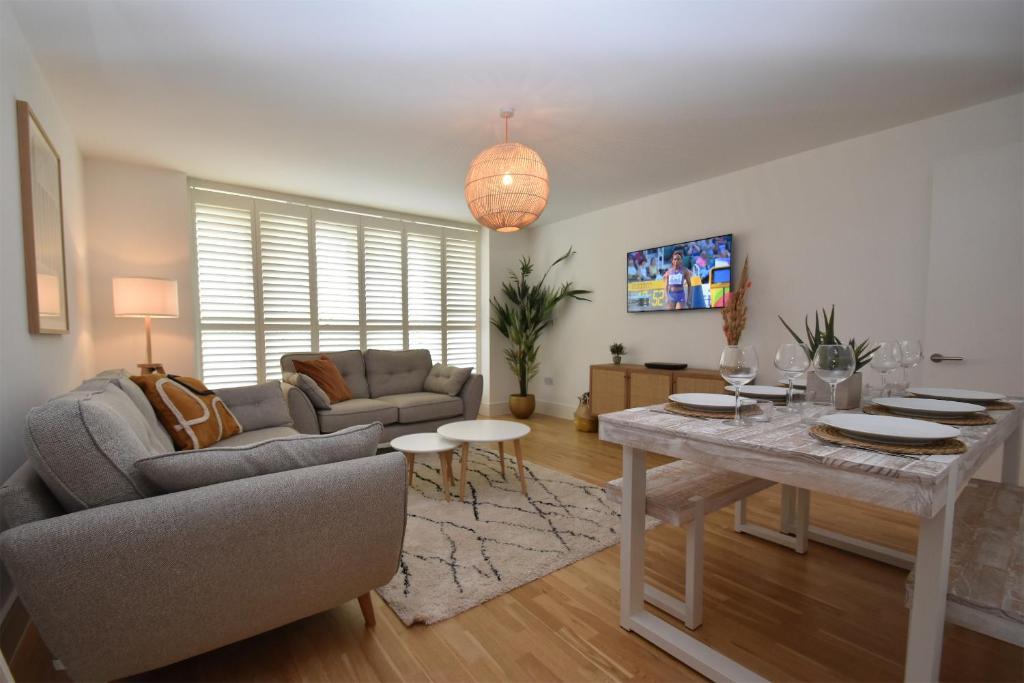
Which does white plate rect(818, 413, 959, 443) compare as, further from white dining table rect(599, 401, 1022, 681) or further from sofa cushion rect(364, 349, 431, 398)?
sofa cushion rect(364, 349, 431, 398)

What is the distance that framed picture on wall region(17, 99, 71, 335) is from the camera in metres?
1.85

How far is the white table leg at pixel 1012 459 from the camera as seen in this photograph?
1766 mm

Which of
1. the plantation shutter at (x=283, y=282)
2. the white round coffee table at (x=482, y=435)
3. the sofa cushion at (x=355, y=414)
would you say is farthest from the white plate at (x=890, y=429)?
the plantation shutter at (x=283, y=282)

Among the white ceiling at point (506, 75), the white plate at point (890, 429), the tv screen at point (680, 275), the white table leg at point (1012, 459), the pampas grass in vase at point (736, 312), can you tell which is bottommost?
the white table leg at point (1012, 459)

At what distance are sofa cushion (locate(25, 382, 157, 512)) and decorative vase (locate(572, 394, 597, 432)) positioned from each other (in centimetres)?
379

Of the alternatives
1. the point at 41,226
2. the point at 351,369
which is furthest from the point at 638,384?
the point at 41,226

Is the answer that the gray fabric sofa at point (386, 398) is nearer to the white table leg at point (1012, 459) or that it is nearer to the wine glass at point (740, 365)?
the wine glass at point (740, 365)

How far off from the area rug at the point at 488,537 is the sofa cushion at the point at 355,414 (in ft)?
2.11

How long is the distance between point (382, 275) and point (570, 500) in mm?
3274

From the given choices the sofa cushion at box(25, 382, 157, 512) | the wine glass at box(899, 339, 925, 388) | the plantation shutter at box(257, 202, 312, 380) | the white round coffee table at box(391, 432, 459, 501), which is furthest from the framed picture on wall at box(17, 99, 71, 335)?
the wine glass at box(899, 339, 925, 388)

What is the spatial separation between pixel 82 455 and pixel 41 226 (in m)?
1.58

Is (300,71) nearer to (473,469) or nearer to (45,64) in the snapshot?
(45,64)

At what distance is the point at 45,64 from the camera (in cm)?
222

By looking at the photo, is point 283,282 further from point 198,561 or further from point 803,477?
point 803,477
